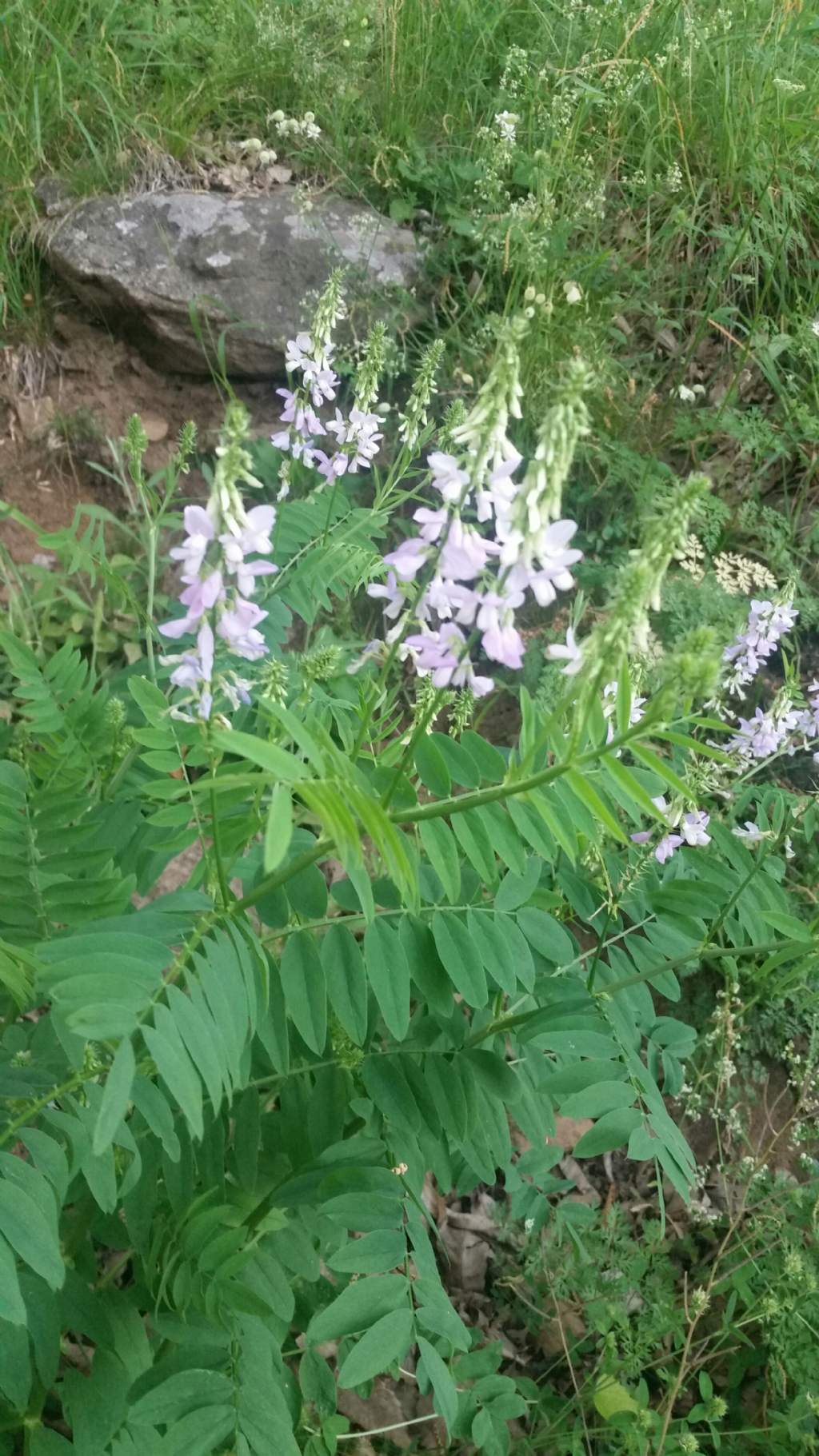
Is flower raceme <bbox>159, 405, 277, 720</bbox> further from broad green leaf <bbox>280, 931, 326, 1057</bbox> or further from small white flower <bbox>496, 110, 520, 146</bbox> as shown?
small white flower <bbox>496, 110, 520, 146</bbox>

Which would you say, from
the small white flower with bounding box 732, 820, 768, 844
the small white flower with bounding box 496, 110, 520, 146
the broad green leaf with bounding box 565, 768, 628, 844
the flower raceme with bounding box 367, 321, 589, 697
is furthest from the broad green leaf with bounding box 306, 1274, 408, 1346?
the small white flower with bounding box 496, 110, 520, 146

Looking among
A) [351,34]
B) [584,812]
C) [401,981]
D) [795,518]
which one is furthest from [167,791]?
[351,34]

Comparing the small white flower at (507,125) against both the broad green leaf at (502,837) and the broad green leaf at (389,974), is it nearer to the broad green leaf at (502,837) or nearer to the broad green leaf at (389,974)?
the broad green leaf at (502,837)

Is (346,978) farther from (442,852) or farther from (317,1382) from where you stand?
(317,1382)

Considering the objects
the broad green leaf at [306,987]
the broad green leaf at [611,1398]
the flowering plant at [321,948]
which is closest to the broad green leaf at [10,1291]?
the flowering plant at [321,948]

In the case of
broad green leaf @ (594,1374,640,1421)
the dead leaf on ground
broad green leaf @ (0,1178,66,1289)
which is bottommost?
the dead leaf on ground

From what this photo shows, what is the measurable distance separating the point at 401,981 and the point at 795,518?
290 cm

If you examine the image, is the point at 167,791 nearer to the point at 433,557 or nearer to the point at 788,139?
the point at 433,557

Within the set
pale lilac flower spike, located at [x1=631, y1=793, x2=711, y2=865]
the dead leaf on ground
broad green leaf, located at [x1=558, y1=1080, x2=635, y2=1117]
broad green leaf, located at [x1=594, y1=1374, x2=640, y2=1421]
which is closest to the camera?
broad green leaf, located at [x1=558, y1=1080, x2=635, y2=1117]

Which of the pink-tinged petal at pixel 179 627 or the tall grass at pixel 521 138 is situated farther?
the tall grass at pixel 521 138

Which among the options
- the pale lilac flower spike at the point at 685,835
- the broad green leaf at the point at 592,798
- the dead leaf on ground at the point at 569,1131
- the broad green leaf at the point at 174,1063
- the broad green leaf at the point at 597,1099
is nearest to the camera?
the broad green leaf at the point at 174,1063

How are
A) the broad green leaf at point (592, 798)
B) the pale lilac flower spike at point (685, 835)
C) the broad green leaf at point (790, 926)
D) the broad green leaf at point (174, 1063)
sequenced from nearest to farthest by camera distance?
the broad green leaf at point (174, 1063), the broad green leaf at point (592, 798), the broad green leaf at point (790, 926), the pale lilac flower spike at point (685, 835)

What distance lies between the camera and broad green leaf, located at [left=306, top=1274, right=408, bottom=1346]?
142cm

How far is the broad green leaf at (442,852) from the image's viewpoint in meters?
1.36
